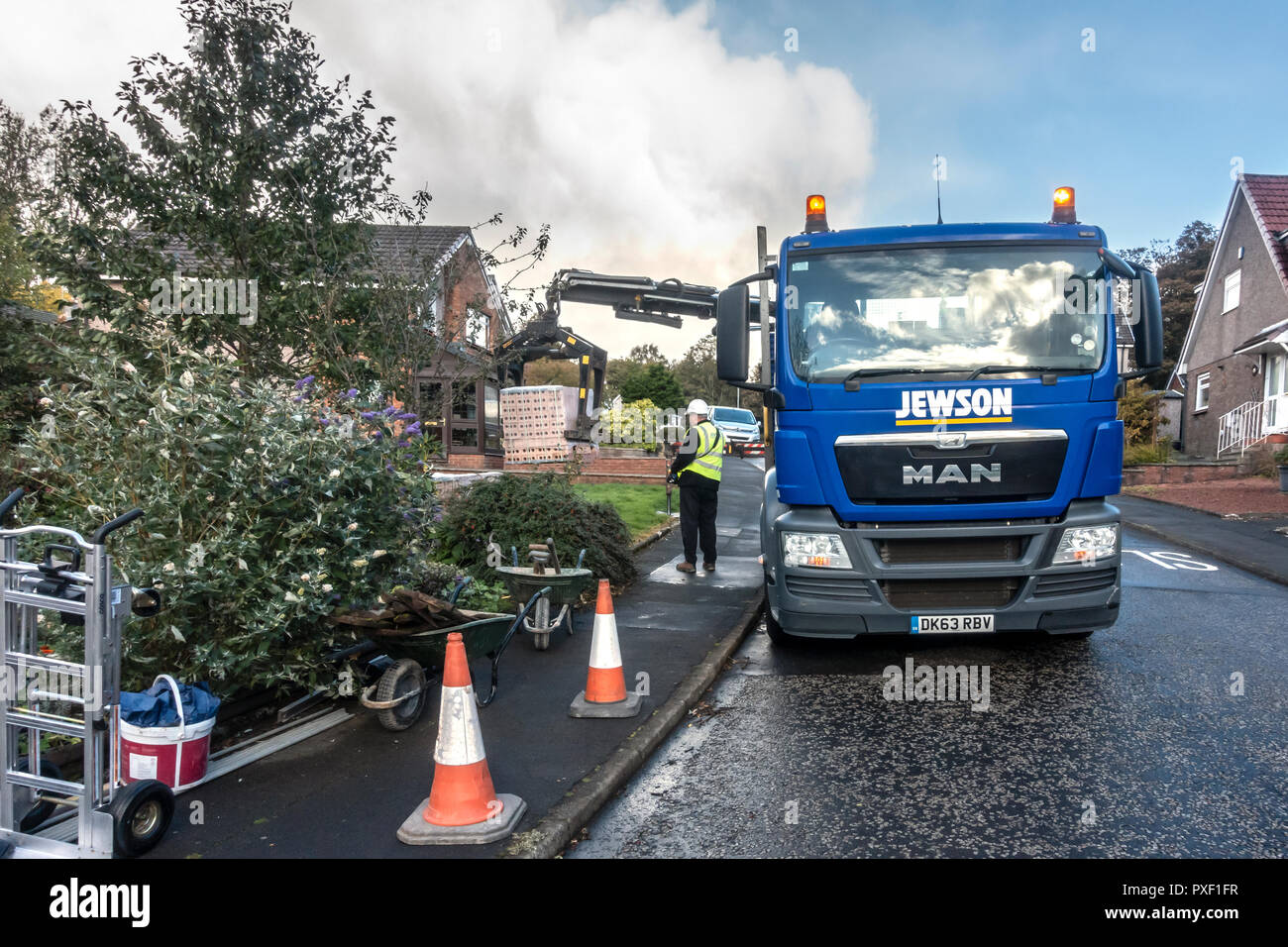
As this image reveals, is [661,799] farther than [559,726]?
No

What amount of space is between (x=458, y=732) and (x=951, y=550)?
326cm

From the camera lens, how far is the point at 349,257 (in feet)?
23.6

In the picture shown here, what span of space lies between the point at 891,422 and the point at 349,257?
15.2 feet

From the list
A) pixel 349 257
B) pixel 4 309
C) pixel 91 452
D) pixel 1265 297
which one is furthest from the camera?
pixel 1265 297

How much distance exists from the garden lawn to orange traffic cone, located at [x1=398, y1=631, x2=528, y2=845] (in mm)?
7408

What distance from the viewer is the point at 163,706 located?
3723 mm

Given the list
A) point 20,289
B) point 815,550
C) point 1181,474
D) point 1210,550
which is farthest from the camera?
point 1181,474

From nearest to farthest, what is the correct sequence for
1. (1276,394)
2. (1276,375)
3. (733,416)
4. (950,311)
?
(950,311), (1276,394), (1276,375), (733,416)

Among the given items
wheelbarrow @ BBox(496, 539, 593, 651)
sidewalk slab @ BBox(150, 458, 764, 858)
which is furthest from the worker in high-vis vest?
wheelbarrow @ BBox(496, 539, 593, 651)

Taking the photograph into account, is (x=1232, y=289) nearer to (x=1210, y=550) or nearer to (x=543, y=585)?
(x=1210, y=550)

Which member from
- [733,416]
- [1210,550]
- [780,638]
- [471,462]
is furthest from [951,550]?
[733,416]

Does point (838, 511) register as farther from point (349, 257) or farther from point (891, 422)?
point (349, 257)
